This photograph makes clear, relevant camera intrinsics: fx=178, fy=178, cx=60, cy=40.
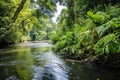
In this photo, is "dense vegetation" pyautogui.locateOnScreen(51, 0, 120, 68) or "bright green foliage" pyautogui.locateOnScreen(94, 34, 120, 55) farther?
"dense vegetation" pyautogui.locateOnScreen(51, 0, 120, 68)

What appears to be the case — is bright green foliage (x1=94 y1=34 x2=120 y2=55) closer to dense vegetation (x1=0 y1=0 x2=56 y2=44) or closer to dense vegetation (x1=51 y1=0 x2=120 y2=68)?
dense vegetation (x1=51 y1=0 x2=120 y2=68)

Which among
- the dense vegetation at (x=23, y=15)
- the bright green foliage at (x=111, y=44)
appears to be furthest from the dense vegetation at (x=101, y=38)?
the dense vegetation at (x=23, y=15)

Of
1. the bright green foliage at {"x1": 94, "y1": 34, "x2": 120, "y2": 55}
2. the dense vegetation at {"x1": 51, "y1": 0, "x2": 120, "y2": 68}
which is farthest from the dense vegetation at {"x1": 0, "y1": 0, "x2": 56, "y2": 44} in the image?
the bright green foliage at {"x1": 94, "y1": 34, "x2": 120, "y2": 55}

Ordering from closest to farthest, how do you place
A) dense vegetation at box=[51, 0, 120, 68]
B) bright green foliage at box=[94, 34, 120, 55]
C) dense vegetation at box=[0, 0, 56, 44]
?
1. bright green foliage at box=[94, 34, 120, 55]
2. dense vegetation at box=[51, 0, 120, 68]
3. dense vegetation at box=[0, 0, 56, 44]

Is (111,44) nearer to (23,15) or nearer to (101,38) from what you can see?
(101,38)

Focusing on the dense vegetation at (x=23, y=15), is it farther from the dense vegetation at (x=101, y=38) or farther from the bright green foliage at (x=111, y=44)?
the bright green foliage at (x=111, y=44)

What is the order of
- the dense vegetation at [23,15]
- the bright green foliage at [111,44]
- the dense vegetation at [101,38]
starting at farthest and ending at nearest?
the dense vegetation at [23,15], the dense vegetation at [101,38], the bright green foliage at [111,44]

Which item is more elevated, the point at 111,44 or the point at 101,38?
the point at 101,38

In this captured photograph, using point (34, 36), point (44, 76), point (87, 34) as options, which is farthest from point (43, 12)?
point (34, 36)

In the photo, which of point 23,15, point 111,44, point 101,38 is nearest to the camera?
point 111,44

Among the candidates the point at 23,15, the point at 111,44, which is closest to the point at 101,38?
the point at 111,44

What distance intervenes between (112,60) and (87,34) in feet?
9.36

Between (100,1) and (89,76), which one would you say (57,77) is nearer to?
(89,76)

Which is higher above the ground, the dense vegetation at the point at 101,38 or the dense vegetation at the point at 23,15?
the dense vegetation at the point at 23,15
